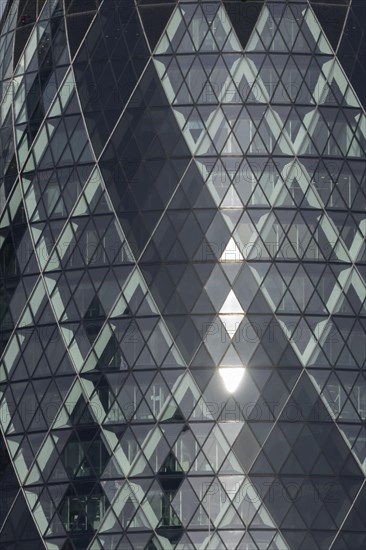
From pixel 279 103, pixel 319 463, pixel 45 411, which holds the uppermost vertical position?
pixel 279 103

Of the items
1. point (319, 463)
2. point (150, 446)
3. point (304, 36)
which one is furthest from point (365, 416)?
point (304, 36)

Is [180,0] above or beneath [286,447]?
above

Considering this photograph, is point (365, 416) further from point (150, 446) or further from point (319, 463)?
point (150, 446)

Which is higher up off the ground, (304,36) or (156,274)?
(304,36)

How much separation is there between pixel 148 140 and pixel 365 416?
12918mm

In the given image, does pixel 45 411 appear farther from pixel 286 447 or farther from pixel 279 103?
pixel 279 103

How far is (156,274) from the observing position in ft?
268

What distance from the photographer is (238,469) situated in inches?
3157

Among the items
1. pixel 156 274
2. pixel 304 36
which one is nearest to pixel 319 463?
pixel 156 274

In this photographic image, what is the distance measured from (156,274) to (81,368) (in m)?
4.41

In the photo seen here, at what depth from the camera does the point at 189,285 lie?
81688 millimetres

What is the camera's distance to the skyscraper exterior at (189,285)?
80500 millimetres

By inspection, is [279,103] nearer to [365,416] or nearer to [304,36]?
[304,36]

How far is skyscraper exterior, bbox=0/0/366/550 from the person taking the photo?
80500 millimetres
